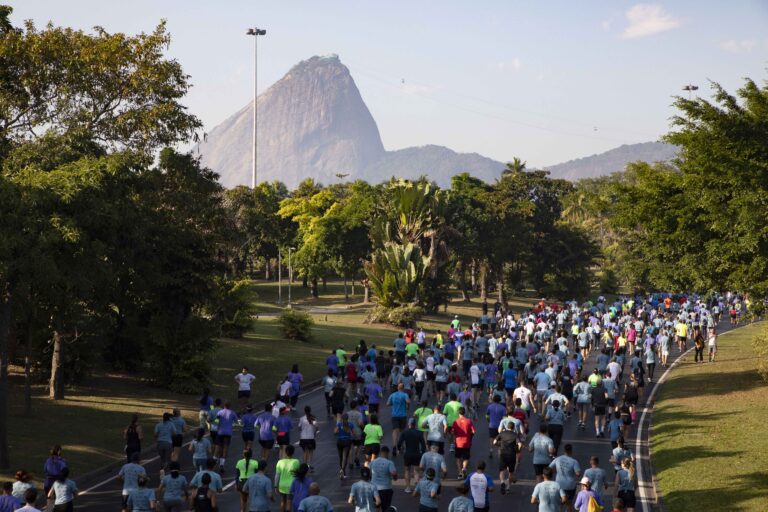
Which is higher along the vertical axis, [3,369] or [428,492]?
[3,369]

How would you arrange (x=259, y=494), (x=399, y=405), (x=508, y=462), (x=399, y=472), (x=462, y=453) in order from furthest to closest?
(x=399, y=405) < (x=399, y=472) < (x=462, y=453) < (x=508, y=462) < (x=259, y=494)

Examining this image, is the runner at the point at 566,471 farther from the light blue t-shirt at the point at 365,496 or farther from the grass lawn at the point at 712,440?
the light blue t-shirt at the point at 365,496

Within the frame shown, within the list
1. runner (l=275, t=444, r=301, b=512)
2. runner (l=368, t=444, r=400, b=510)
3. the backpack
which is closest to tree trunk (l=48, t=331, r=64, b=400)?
runner (l=275, t=444, r=301, b=512)

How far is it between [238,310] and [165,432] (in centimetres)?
2388

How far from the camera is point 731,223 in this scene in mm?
26219

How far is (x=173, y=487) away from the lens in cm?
1321

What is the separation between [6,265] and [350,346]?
26184mm

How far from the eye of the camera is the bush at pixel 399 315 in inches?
2029

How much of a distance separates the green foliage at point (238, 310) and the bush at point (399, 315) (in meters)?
12.0

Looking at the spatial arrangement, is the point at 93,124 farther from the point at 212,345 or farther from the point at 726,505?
the point at 726,505

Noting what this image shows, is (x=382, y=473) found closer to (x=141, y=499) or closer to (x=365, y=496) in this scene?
(x=365, y=496)

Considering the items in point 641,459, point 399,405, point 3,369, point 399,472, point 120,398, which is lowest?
point 641,459

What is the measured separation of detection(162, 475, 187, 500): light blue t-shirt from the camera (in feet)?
43.2

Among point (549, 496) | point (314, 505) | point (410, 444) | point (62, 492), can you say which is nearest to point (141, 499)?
point (62, 492)
